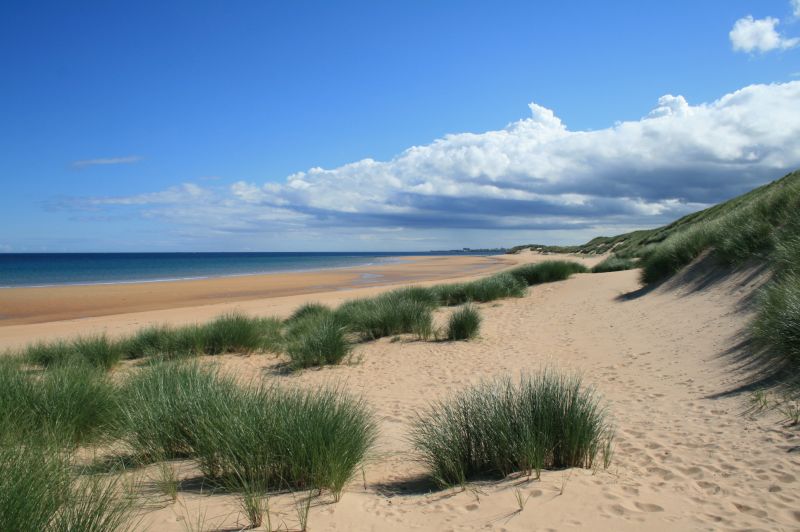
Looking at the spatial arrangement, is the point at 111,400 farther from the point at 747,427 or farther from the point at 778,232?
the point at 778,232

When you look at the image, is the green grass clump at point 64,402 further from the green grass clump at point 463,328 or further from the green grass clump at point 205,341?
the green grass clump at point 463,328

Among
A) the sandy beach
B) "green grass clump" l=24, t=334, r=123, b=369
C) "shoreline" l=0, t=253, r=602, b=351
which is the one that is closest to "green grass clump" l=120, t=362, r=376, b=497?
the sandy beach

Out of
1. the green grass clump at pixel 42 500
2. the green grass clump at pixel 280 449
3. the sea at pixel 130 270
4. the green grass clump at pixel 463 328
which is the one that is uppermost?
the sea at pixel 130 270

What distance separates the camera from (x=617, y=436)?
203 inches

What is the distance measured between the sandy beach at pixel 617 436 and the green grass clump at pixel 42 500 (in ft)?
2.13

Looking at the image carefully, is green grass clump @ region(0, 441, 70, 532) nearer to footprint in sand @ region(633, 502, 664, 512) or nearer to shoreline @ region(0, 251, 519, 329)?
footprint in sand @ region(633, 502, 664, 512)

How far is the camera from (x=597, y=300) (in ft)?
54.9

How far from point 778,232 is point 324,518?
11.8 m

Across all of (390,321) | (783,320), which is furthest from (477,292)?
(783,320)

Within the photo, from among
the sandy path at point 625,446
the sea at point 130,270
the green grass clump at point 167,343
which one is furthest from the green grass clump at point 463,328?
the sea at point 130,270

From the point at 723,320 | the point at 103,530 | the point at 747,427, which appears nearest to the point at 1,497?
the point at 103,530

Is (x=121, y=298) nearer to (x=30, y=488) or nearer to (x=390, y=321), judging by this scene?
(x=390, y=321)

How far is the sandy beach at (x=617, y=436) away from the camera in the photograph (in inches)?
134

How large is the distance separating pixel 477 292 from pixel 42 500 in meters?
17.3
